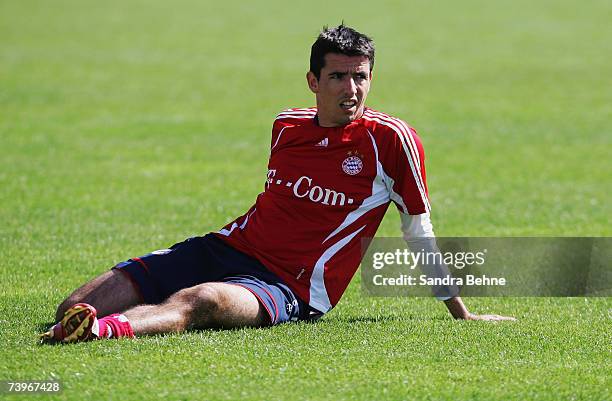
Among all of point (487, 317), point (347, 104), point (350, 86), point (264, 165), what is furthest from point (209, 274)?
point (264, 165)

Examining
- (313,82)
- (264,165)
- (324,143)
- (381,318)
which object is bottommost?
(264,165)

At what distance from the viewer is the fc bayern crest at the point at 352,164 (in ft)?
25.3

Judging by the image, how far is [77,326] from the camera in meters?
6.61

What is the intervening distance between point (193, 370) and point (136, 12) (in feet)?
109

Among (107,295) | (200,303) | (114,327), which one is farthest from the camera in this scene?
(107,295)

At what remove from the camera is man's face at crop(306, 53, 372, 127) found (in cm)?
766

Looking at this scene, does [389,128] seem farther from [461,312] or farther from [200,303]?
[200,303]

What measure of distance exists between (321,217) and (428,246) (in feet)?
2.45

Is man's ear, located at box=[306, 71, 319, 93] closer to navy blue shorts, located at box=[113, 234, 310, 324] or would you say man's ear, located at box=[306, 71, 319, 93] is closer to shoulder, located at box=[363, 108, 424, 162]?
shoulder, located at box=[363, 108, 424, 162]

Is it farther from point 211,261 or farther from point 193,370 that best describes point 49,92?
point 193,370

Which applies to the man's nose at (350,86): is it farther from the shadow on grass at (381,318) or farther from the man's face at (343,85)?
the shadow on grass at (381,318)

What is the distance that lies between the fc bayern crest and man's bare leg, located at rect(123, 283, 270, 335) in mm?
1132

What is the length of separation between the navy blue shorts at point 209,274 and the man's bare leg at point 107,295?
7 cm

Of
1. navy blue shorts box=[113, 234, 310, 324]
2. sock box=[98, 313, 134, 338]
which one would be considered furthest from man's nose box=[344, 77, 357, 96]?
sock box=[98, 313, 134, 338]
